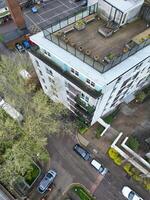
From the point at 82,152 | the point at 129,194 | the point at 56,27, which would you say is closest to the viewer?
the point at 56,27

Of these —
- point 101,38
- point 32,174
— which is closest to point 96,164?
point 32,174

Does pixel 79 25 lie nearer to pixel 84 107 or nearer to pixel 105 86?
pixel 105 86

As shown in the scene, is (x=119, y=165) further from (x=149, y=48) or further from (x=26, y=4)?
(x=26, y=4)

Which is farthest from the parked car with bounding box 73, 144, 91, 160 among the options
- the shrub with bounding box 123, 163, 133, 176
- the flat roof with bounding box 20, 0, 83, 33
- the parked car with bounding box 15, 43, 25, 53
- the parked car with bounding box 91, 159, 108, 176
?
the flat roof with bounding box 20, 0, 83, 33

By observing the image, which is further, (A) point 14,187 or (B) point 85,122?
(B) point 85,122

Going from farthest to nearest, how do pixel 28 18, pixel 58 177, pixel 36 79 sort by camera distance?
pixel 28 18 → pixel 36 79 → pixel 58 177

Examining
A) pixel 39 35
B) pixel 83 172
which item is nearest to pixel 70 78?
pixel 39 35

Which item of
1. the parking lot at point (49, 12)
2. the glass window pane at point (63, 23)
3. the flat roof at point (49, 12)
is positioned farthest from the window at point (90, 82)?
the parking lot at point (49, 12)
